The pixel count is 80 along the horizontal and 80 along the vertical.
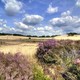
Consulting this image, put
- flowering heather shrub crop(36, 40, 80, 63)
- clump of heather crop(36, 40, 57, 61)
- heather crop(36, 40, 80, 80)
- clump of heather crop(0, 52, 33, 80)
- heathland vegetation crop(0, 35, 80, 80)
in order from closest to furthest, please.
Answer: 1. clump of heather crop(0, 52, 33, 80)
2. heathland vegetation crop(0, 35, 80, 80)
3. heather crop(36, 40, 80, 80)
4. flowering heather shrub crop(36, 40, 80, 63)
5. clump of heather crop(36, 40, 57, 61)

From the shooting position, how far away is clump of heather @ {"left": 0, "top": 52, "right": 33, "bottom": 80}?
11551 mm

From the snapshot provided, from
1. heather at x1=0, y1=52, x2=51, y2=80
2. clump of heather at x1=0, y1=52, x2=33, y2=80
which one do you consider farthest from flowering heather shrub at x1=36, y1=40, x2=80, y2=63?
clump of heather at x1=0, y1=52, x2=33, y2=80

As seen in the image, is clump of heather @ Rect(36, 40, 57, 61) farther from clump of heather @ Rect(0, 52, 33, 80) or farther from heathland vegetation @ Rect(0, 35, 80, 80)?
clump of heather @ Rect(0, 52, 33, 80)

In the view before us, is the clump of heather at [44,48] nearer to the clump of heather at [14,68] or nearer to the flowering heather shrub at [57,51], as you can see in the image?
the flowering heather shrub at [57,51]

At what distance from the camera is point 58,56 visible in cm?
1747

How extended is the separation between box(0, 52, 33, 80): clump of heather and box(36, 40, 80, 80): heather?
8.63ft

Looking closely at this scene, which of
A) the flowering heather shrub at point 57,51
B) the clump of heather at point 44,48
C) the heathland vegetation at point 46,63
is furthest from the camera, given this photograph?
the clump of heather at point 44,48

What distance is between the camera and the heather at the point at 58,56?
621 inches

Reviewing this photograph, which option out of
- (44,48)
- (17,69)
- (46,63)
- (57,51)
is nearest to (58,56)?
(57,51)

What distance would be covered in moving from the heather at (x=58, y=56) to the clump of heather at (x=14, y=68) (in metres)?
2.63

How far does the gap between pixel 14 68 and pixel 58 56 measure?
5.88 metres

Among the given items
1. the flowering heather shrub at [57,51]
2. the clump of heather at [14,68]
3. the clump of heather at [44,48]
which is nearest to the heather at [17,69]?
the clump of heather at [14,68]

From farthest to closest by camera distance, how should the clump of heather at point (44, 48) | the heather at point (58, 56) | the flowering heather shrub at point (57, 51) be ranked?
1. the clump of heather at point (44, 48)
2. the flowering heather shrub at point (57, 51)
3. the heather at point (58, 56)

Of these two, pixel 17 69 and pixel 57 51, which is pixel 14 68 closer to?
pixel 17 69
